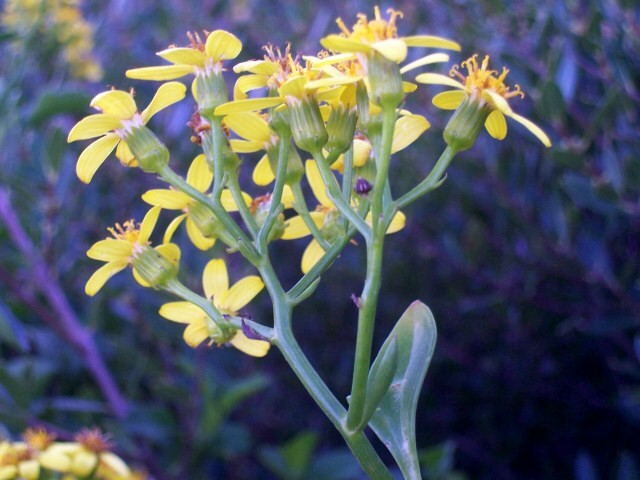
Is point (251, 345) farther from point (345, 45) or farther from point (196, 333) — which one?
point (345, 45)

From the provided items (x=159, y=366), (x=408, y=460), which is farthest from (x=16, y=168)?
(x=408, y=460)

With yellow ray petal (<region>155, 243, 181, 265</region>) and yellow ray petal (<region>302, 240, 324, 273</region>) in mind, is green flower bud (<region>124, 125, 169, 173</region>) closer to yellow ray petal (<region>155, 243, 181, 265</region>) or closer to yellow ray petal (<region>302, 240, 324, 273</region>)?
yellow ray petal (<region>155, 243, 181, 265</region>)

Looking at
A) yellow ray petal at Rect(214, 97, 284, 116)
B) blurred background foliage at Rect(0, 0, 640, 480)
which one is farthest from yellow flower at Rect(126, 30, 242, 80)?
blurred background foliage at Rect(0, 0, 640, 480)

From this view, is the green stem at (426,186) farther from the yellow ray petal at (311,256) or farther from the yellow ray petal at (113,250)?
the yellow ray petal at (113,250)

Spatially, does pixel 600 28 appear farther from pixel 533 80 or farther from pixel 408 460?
pixel 408 460

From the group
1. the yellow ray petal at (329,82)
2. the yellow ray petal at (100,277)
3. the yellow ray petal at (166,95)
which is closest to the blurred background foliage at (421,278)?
the yellow ray petal at (100,277)
